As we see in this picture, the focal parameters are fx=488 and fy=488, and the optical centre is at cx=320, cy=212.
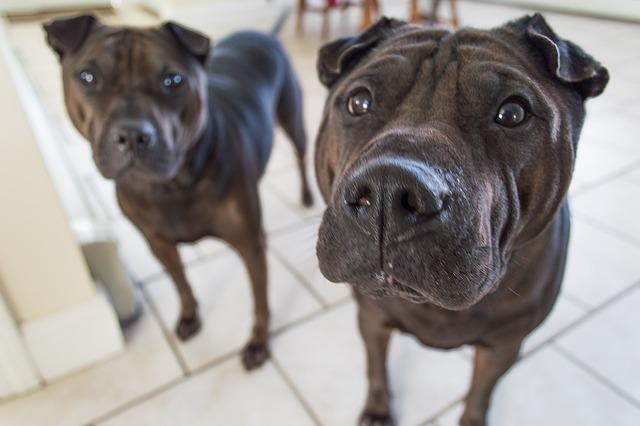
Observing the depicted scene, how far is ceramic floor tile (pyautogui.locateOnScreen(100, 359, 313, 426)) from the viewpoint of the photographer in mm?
1582

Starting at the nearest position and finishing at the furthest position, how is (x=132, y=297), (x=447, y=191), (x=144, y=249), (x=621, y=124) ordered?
(x=447, y=191) < (x=132, y=297) < (x=144, y=249) < (x=621, y=124)

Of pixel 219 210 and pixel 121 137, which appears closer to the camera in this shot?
pixel 121 137

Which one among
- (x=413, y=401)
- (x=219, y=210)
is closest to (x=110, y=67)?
(x=219, y=210)

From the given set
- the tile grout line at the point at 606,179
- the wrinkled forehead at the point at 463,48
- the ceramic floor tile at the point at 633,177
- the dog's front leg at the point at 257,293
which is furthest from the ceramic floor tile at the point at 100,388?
the ceramic floor tile at the point at 633,177

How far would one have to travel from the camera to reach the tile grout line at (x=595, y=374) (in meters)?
1.58

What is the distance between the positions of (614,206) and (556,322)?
104 cm

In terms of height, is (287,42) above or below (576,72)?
below

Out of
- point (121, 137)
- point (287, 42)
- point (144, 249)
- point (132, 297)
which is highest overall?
point (121, 137)

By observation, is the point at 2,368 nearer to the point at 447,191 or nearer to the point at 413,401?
the point at 413,401

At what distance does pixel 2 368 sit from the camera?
1584 mm

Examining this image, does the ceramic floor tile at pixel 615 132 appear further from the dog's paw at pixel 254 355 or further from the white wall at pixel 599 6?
the white wall at pixel 599 6

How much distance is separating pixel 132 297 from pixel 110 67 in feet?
3.01

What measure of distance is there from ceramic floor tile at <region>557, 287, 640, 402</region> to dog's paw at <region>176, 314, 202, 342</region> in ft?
4.45

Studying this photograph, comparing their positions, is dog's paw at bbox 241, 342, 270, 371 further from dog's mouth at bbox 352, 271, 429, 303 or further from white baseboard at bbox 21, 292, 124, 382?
dog's mouth at bbox 352, 271, 429, 303
